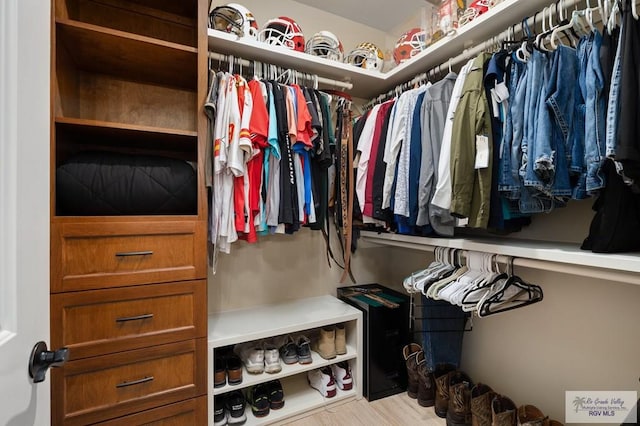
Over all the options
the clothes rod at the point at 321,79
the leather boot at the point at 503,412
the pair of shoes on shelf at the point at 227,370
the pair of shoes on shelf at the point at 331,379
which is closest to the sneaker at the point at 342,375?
the pair of shoes on shelf at the point at 331,379

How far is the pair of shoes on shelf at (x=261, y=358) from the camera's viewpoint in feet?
4.94

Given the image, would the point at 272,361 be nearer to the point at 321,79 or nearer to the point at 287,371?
the point at 287,371

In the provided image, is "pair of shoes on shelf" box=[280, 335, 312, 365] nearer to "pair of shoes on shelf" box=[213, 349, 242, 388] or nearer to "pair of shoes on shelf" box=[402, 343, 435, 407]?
"pair of shoes on shelf" box=[213, 349, 242, 388]

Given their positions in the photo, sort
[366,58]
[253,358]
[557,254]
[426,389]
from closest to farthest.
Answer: [557,254] < [253,358] < [426,389] < [366,58]

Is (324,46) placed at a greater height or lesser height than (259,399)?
greater

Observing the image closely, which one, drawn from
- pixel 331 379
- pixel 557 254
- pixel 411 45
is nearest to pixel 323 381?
pixel 331 379

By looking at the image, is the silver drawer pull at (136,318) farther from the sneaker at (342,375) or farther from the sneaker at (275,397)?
the sneaker at (342,375)

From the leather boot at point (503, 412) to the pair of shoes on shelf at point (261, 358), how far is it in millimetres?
1030

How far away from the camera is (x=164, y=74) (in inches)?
57.7

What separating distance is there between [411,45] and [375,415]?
2093 millimetres

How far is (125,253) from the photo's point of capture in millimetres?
1124

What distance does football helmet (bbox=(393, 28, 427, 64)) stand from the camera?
5.40 ft
